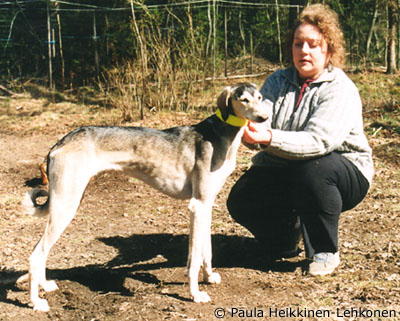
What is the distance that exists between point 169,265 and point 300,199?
1.25 m

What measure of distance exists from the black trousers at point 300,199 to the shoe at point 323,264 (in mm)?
45

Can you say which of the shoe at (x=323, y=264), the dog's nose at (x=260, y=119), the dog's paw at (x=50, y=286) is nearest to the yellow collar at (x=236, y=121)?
the dog's nose at (x=260, y=119)

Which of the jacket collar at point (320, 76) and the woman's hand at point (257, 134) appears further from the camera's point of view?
the jacket collar at point (320, 76)

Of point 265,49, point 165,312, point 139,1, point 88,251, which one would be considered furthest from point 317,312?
point 265,49

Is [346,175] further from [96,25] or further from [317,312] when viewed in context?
[96,25]

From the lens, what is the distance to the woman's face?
4.11 m

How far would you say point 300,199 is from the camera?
413 centimetres

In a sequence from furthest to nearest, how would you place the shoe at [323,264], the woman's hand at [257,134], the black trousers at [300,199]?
the shoe at [323,264] < the black trousers at [300,199] < the woman's hand at [257,134]

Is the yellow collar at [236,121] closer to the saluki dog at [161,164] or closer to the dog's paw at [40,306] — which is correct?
the saluki dog at [161,164]

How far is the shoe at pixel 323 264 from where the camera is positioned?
13.8ft

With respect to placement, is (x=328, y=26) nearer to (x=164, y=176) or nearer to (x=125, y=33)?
(x=164, y=176)

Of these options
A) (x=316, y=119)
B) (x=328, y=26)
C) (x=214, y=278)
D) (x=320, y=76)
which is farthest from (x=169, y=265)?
(x=328, y=26)

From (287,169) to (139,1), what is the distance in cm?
705

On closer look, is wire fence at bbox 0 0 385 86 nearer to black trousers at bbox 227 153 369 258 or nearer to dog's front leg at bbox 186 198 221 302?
black trousers at bbox 227 153 369 258
